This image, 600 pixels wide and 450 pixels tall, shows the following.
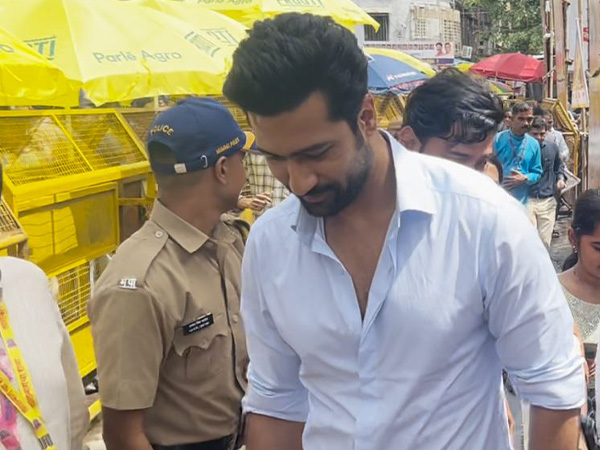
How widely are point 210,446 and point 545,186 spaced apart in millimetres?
6247

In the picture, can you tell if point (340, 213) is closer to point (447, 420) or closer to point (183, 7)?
point (447, 420)

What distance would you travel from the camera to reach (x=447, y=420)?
164 centimetres

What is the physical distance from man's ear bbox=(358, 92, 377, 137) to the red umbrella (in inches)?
859

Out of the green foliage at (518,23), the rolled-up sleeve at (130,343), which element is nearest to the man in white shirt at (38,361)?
the rolled-up sleeve at (130,343)

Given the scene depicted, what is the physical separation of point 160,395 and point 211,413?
0.57 feet

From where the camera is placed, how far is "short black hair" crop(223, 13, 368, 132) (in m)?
1.52

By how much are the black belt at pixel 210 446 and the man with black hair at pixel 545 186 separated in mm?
5799

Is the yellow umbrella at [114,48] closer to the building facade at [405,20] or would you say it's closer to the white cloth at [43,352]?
the white cloth at [43,352]

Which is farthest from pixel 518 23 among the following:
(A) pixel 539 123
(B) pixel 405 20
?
(A) pixel 539 123

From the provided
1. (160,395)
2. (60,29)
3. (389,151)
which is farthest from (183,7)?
(389,151)

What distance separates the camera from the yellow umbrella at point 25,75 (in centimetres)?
404

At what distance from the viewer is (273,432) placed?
76.0 inches

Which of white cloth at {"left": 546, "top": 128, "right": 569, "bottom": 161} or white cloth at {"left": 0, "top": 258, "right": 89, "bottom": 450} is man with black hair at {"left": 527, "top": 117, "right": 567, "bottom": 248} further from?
white cloth at {"left": 0, "top": 258, "right": 89, "bottom": 450}

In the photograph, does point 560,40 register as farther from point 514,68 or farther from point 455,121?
point 514,68
